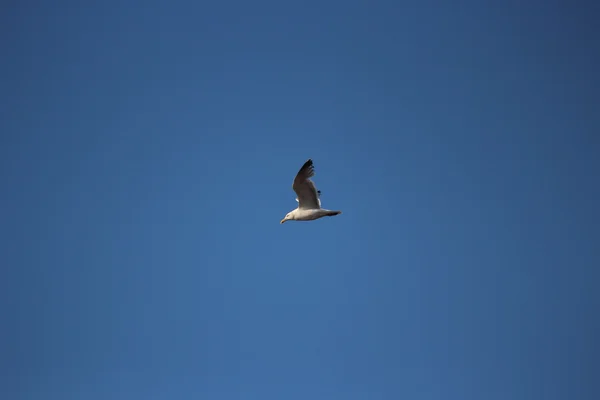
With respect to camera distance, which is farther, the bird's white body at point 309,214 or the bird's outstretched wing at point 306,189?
the bird's white body at point 309,214

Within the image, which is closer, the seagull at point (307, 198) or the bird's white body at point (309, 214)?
the seagull at point (307, 198)

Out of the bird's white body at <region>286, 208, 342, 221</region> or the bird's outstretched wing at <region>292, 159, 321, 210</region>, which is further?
the bird's white body at <region>286, 208, 342, 221</region>

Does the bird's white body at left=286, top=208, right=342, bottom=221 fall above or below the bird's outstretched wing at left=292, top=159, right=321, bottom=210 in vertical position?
below

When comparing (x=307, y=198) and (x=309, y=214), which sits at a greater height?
(x=307, y=198)

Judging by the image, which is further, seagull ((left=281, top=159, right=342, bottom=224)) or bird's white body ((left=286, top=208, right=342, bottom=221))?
bird's white body ((left=286, top=208, right=342, bottom=221))

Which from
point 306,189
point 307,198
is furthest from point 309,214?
point 306,189

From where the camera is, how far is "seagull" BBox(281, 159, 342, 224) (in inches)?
1043

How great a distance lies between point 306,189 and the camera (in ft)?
88.2

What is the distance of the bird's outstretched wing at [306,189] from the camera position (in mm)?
26406

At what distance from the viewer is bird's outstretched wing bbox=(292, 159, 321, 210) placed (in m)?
26.4

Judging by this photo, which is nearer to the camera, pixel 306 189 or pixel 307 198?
pixel 306 189

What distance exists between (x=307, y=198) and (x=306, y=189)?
47 centimetres

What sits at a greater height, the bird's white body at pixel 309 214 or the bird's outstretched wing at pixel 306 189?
the bird's outstretched wing at pixel 306 189

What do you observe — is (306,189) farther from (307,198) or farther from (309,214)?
(309,214)
